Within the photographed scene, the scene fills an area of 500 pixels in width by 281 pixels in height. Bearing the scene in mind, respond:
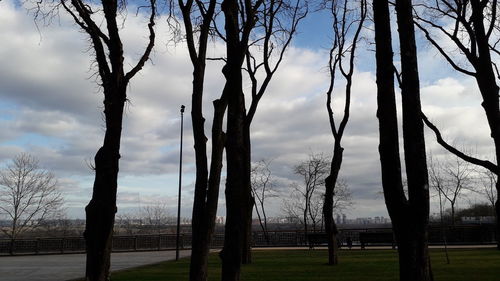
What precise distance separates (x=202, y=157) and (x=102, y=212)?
2413 millimetres

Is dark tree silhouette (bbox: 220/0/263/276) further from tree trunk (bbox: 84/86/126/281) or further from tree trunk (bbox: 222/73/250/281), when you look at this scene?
tree trunk (bbox: 84/86/126/281)

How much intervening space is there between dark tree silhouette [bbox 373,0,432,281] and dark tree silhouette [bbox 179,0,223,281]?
474 centimetres

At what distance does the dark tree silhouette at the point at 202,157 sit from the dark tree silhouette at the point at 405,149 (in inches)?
187

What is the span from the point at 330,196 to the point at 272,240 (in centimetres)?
1740

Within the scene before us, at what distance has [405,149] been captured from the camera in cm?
675

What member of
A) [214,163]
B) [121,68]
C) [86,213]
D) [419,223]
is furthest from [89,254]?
[419,223]

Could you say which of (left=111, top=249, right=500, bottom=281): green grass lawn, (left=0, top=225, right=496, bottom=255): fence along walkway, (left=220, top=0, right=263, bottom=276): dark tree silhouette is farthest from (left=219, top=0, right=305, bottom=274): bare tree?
(left=0, top=225, right=496, bottom=255): fence along walkway

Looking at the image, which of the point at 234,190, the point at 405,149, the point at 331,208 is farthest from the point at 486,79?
the point at 331,208

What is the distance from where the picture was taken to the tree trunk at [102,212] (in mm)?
9742

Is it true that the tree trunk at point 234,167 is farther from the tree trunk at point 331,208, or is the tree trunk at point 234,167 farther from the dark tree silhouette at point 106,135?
the tree trunk at point 331,208

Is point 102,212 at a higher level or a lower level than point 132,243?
higher

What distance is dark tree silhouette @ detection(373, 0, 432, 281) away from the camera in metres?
6.42

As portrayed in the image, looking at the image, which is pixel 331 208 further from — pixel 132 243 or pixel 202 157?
pixel 132 243

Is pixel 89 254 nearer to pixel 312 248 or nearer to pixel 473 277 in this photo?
pixel 473 277
